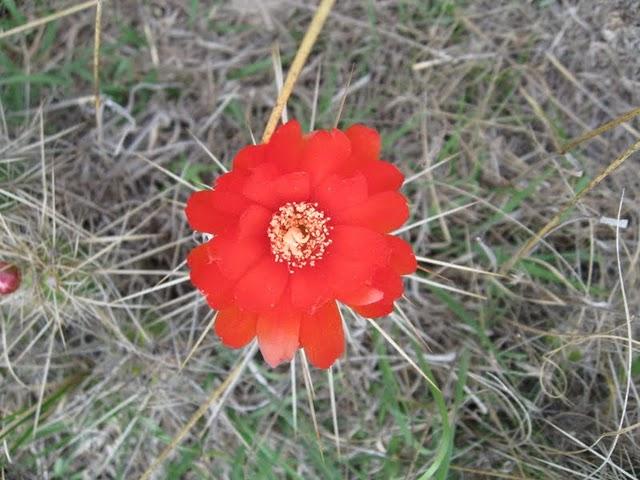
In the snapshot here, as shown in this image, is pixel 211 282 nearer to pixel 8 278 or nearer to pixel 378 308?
pixel 378 308

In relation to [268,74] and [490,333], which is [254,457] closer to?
[490,333]

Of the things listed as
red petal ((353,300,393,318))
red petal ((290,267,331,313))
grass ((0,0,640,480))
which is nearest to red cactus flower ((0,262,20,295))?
grass ((0,0,640,480))

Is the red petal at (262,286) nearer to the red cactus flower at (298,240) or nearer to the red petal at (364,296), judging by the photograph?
the red cactus flower at (298,240)

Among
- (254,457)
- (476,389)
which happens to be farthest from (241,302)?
(476,389)

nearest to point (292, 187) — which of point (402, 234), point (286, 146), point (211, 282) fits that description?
point (286, 146)

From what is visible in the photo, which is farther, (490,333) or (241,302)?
(490,333)

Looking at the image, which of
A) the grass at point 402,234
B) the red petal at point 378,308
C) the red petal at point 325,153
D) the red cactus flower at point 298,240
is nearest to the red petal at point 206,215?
the red cactus flower at point 298,240

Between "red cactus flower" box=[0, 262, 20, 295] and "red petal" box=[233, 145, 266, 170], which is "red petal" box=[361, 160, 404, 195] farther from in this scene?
"red cactus flower" box=[0, 262, 20, 295]
